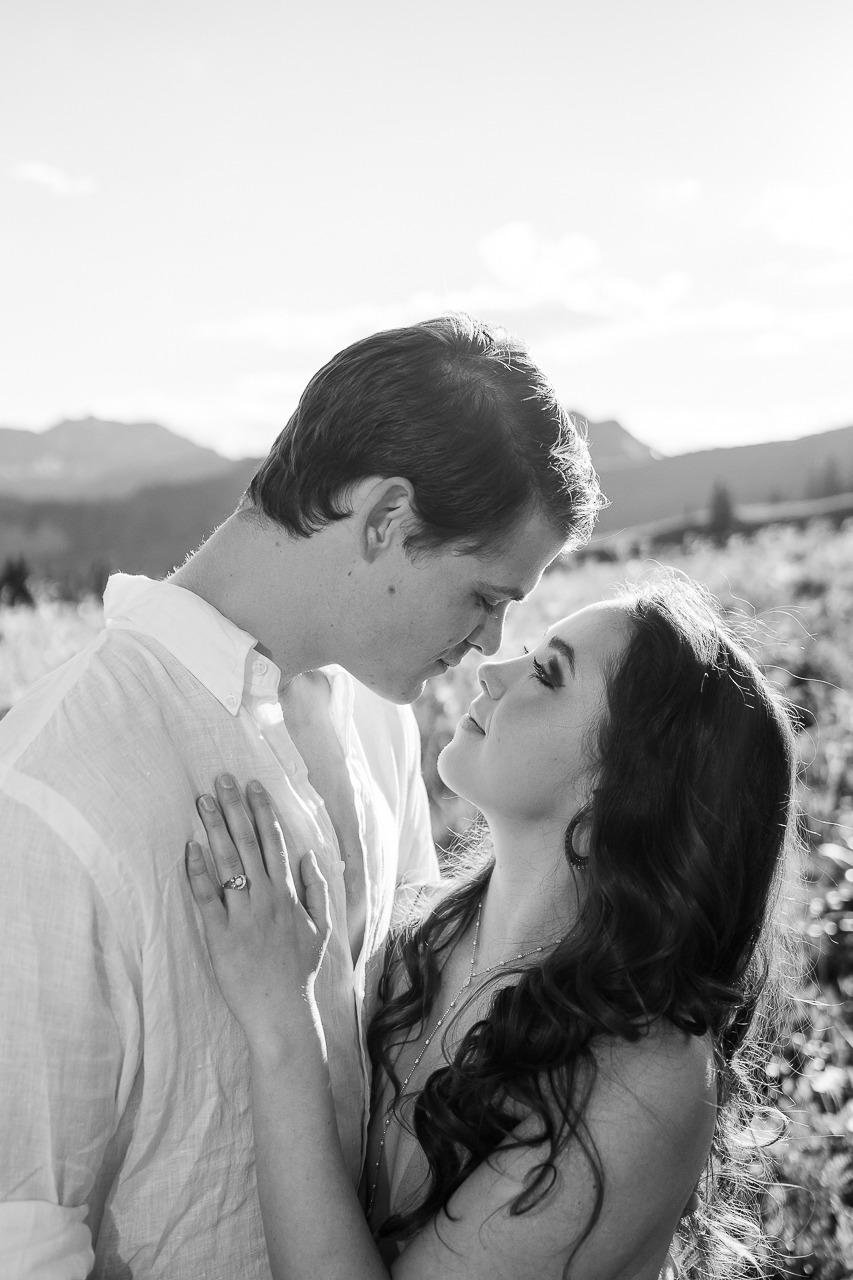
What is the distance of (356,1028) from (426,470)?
1.23m

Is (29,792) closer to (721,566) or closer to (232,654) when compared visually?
(232,654)

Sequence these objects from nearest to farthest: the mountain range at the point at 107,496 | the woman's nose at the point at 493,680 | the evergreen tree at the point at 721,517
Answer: the woman's nose at the point at 493,680, the mountain range at the point at 107,496, the evergreen tree at the point at 721,517

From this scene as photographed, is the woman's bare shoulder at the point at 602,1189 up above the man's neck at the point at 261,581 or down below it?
below

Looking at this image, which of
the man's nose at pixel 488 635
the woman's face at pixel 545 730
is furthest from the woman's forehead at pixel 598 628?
the man's nose at pixel 488 635

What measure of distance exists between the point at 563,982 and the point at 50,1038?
3.56 ft

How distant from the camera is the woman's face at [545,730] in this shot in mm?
2400

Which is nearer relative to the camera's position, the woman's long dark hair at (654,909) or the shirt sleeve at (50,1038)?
the shirt sleeve at (50,1038)

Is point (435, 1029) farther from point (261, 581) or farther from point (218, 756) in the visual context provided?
point (261, 581)

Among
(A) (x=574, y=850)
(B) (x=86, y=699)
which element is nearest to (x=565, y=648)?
(A) (x=574, y=850)

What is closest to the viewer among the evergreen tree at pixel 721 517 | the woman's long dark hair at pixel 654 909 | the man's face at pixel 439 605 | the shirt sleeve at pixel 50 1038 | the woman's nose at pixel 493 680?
the shirt sleeve at pixel 50 1038

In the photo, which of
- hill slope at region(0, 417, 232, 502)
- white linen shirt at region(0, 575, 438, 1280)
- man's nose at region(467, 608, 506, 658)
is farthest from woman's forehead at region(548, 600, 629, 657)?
hill slope at region(0, 417, 232, 502)

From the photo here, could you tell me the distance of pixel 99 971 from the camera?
1.72 metres

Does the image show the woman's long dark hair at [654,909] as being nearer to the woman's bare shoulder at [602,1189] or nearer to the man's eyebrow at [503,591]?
the woman's bare shoulder at [602,1189]

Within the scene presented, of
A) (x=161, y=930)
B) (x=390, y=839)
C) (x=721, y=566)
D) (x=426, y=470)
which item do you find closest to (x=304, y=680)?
(x=390, y=839)
